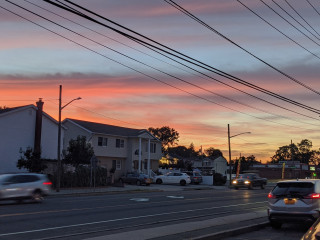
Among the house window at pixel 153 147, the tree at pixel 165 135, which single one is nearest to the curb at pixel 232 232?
the house window at pixel 153 147

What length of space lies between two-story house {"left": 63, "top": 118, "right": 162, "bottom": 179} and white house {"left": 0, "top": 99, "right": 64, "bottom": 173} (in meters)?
6.81

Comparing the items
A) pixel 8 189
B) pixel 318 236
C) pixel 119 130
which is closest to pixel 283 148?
pixel 119 130

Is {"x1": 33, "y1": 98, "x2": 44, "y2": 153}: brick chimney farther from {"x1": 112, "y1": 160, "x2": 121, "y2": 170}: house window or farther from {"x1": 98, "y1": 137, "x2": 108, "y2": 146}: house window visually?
{"x1": 112, "y1": 160, "x2": 121, "y2": 170}: house window

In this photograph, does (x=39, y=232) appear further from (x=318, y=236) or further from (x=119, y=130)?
(x=119, y=130)

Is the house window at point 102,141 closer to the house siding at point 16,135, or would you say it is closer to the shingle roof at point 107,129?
the shingle roof at point 107,129

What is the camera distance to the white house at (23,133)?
38.3 meters

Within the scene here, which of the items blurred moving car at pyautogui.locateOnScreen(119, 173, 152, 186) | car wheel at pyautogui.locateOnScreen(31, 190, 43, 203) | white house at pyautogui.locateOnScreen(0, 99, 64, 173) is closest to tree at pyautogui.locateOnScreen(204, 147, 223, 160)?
blurred moving car at pyautogui.locateOnScreen(119, 173, 152, 186)

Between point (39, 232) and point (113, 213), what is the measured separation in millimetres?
5238

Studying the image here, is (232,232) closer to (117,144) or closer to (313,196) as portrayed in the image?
(313,196)

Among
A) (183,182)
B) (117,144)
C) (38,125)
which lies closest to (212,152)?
(117,144)

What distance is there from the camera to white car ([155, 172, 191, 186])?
46375 millimetres

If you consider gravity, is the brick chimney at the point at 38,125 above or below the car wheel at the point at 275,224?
above

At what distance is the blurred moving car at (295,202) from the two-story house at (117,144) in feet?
126

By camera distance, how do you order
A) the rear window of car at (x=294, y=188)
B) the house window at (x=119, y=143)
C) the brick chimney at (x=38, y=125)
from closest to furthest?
the rear window of car at (x=294, y=188), the brick chimney at (x=38, y=125), the house window at (x=119, y=143)
